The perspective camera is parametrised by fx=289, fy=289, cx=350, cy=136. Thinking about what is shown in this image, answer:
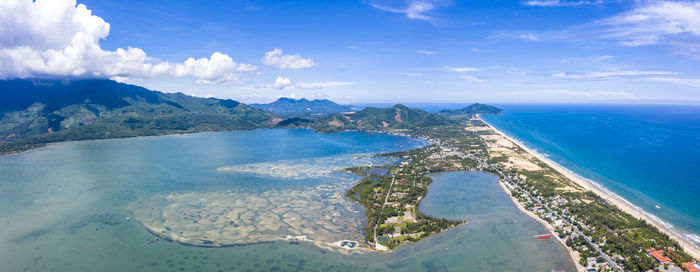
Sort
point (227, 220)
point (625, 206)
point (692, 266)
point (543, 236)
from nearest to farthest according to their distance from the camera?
point (692, 266)
point (543, 236)
point (227, 220)
point (625, 206)

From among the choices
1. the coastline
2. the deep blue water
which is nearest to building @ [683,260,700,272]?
the coastline

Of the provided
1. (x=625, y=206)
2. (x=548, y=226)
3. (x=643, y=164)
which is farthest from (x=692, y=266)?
(x=643, y=164)

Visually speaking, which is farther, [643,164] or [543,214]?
[643,164]

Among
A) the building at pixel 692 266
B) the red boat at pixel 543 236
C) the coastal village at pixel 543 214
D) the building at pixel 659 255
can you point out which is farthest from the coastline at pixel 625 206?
the red boat at pixel 543 236

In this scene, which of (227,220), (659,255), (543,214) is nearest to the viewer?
(659,255)

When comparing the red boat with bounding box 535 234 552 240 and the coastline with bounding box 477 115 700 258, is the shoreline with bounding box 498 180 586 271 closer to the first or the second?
the red boat with bounding box 535 234 552 240

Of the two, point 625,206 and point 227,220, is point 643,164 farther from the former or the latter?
point 227,220

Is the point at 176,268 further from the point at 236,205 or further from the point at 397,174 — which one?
the point at 397,174
